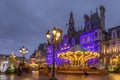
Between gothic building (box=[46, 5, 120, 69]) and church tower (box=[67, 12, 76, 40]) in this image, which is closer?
gothic building (box=[46, 5, 120, 69])

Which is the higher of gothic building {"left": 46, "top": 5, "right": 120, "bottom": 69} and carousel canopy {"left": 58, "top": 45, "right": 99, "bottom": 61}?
gothic building {"left": 46, "top": 5, "right": 120, "bottom": 69}

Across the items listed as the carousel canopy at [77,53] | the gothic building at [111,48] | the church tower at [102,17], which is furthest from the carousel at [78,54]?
the church tower at [102,17]

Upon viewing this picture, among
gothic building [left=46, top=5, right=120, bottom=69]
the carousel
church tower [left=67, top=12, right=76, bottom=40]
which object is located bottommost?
the carousel

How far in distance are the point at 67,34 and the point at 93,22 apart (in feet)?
63.5

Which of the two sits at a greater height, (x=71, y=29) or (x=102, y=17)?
(x=102, y=17)

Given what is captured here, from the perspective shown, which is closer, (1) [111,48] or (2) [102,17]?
(1) [111,48]

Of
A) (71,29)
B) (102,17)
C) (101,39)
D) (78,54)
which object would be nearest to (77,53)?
(78,54)

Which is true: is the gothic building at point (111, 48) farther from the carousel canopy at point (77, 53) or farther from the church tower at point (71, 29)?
the church tower at point (71, 29)

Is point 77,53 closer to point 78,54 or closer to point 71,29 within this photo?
point 78,54

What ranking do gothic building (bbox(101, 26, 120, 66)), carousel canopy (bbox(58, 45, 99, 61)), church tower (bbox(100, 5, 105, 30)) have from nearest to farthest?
carousel canopy (bbox(58, 45, 99, 61))
gothic building (bbox(101, 26, 120, 66))
church tower (bbox(100, 5, 105, 30))

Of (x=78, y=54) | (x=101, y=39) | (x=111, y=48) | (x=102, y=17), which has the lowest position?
(x=78, y=54)

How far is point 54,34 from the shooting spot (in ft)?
68.3

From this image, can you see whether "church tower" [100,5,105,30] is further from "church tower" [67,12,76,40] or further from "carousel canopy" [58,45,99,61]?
"carousel canopy" [58,45,99,61]

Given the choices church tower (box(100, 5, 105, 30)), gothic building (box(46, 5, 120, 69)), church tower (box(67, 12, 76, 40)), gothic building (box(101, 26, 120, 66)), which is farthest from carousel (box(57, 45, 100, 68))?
church tower (box(67, 12, 76, 40))
